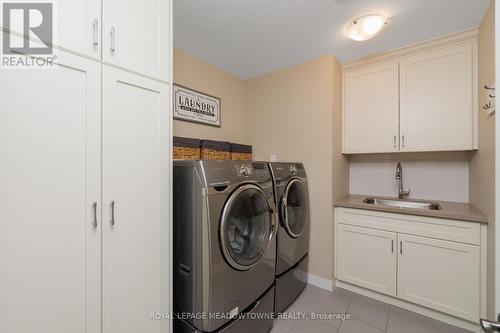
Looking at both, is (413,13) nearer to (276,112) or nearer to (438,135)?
(438,135)

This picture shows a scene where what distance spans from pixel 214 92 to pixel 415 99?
6.80 feet

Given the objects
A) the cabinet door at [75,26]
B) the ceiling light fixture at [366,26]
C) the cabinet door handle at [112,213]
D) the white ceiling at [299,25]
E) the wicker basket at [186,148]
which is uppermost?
the white ceiling at [299,25]

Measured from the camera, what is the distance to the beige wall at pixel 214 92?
2.16 m

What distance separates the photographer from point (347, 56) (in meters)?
2.28

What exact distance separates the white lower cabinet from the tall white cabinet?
5.70ft

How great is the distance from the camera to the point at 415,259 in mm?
1822

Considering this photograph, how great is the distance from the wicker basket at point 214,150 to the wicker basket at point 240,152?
0.23 feet

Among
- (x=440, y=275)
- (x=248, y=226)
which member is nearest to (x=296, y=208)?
(x=248, y=226)

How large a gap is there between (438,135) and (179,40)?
2550 millimetres

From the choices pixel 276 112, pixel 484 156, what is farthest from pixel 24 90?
pixel 484 156

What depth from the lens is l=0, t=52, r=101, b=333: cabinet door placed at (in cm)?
77

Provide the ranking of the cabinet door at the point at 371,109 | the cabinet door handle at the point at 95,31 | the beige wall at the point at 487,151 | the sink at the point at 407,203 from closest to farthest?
the cabinet door handle at the point at 95,31, the beige wall at the point at 487,151, the sink at the point at 407,203, the cabinet door at the point at 371,109

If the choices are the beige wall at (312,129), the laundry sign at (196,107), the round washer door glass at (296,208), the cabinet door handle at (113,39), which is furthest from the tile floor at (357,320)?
the cabinet door handle at (113,39)

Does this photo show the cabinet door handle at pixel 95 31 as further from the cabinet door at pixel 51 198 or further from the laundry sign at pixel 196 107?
the laundry sign at pixel 196 107
